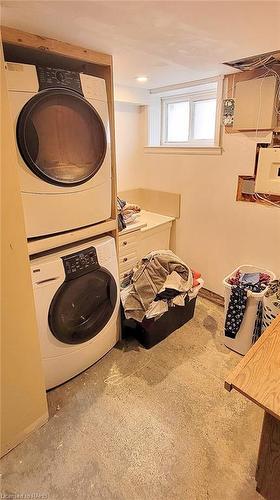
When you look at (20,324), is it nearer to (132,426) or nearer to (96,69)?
(132,426)

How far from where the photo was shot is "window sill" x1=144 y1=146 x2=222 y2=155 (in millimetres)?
2307

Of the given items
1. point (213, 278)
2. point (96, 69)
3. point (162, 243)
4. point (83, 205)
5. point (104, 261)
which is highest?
point (96, 69)

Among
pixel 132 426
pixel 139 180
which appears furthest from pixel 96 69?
pixel 132 426

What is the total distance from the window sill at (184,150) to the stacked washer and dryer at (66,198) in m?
1.04

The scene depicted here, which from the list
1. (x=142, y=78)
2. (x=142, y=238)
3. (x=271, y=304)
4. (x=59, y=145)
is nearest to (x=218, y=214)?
(x=142, y=238)

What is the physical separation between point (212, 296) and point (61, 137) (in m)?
1.98

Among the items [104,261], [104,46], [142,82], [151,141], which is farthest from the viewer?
[151,141]

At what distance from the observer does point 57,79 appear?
135 cm

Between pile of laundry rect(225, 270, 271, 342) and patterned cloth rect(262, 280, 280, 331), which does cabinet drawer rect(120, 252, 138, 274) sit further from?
patterned cloth rect(262, 280, 280, 331)

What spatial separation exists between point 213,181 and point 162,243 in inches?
30.3

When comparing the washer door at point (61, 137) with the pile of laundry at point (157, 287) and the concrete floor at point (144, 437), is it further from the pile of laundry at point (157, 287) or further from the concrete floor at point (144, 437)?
the concrete floor at point (144, 437)

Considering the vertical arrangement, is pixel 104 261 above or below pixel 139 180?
below

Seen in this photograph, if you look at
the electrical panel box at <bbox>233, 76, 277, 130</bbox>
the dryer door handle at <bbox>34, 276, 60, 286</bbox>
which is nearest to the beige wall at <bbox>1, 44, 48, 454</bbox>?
the dryer door handle at <bbox>34, 276, 60, 286</bbox>

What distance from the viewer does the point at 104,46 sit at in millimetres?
1475
